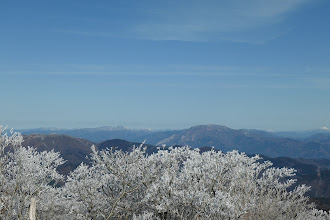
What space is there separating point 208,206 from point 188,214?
13.5ft

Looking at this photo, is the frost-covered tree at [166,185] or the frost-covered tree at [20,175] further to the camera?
the frost-covered tree at [20,175]

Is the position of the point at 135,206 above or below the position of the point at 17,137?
below

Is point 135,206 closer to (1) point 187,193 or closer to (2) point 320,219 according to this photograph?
(1) point 187,193

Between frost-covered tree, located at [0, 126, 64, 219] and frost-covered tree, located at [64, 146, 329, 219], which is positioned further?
frost-covered tree, located at [0, 126, 64, 219]

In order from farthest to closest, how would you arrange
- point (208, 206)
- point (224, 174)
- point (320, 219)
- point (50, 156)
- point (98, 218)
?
point (320, 219)
point (50, 156)
point (98, 218)
point (224, 174)
point (208, 206)

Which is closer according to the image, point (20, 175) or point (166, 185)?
point (166, 185)

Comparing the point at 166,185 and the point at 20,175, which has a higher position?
the point at 166,185

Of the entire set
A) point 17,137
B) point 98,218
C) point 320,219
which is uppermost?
point 17,137

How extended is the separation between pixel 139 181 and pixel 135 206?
2.76 metres

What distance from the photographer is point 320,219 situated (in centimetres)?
4678

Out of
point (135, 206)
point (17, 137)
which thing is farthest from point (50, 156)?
point (135, 206)

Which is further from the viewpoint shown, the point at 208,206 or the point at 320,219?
the point at 320,219

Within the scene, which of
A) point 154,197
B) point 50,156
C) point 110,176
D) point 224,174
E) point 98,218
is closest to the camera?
point 154,197

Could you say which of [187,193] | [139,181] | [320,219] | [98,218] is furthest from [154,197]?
[320,219]
